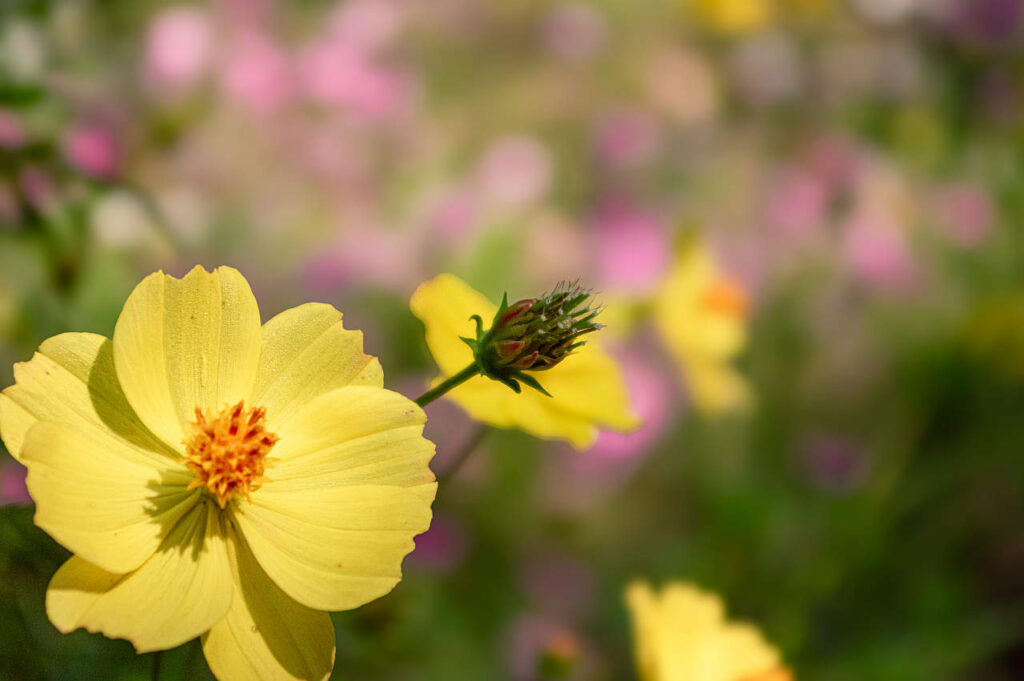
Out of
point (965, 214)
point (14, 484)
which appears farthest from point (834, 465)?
point (14, 484)

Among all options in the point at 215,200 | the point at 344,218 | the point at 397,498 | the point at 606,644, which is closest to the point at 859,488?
the point at 606,644

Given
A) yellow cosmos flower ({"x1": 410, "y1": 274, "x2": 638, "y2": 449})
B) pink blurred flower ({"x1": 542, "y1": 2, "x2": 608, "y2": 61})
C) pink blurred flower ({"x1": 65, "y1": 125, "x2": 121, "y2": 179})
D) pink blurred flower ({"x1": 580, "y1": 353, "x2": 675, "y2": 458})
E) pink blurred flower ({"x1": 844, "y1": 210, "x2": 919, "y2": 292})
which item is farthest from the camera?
pink blurred flower ({"x1": 542, "y1": 2, "x2": 608, "y2": 61})

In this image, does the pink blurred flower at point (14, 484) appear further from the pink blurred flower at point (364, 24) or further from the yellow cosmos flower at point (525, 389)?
the pink blurred flower at point (364, 24)

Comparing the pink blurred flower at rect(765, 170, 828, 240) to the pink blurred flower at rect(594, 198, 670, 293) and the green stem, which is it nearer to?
the pink blurred flower at rect(594, 198, 670, 293)

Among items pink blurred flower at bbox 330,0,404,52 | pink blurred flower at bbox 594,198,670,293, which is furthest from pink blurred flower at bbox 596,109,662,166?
pink blurred flower at bbox 330,0,404,52

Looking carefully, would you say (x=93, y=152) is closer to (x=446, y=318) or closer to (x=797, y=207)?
(x=446, y=318)
